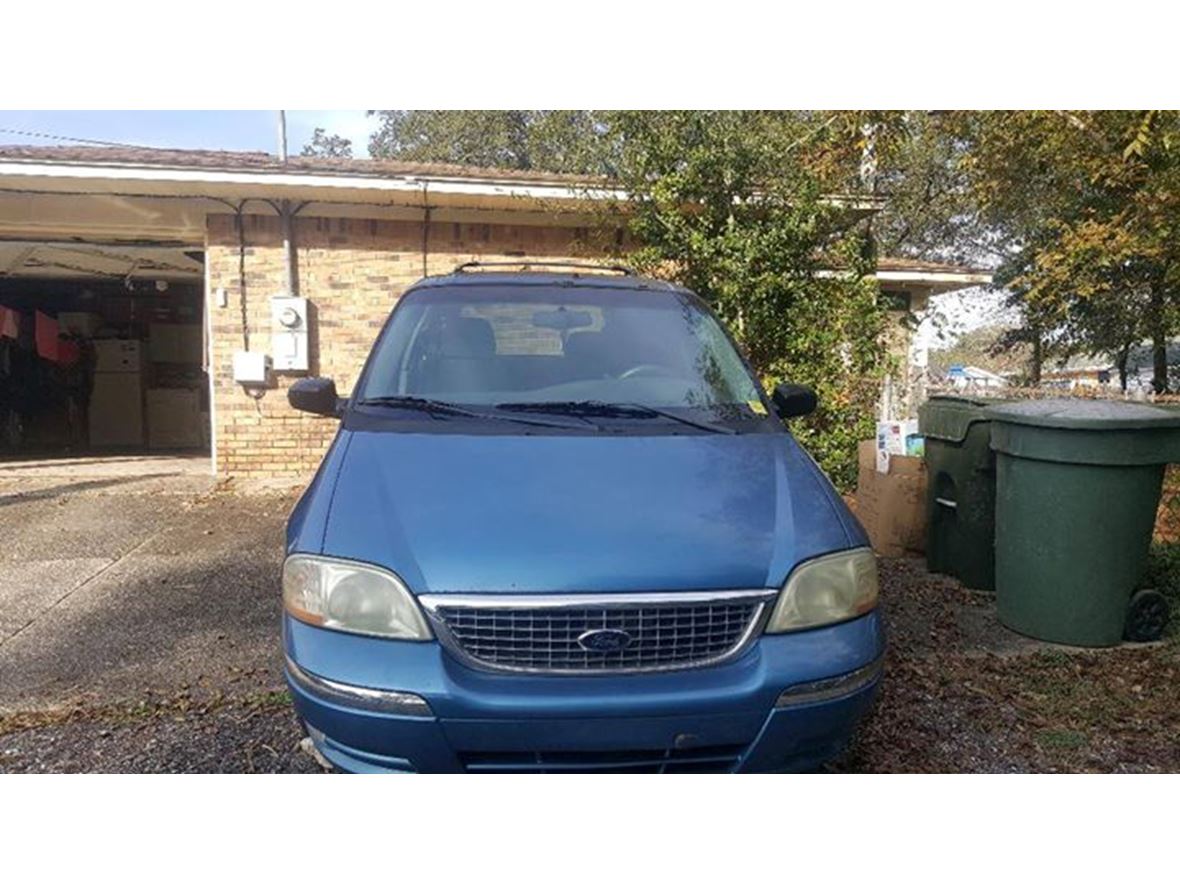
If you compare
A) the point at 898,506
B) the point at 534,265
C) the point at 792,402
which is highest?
the point at 534,265

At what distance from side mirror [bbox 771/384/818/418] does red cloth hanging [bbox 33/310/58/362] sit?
11816 millimetres

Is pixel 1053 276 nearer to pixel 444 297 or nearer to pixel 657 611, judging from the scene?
pixel 444 297

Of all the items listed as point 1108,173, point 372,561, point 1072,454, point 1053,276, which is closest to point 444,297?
point 372,561

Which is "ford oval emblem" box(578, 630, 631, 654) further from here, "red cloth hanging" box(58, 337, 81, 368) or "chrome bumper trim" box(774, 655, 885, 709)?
"red cloth hanging" box(58, 337, 81, 368)

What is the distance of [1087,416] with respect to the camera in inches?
148

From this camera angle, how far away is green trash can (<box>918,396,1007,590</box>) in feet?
15.0

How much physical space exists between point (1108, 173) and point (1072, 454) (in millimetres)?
4715

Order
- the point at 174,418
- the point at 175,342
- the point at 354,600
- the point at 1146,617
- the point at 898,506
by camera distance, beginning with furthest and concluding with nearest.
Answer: the point at 175,342, the point at 174,418, the point at 898,506, the point at 1146,617, the point at 354,600

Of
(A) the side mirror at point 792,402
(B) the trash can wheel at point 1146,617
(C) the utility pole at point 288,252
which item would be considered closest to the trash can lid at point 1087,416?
(B) the trash can wheel at point 1146,617

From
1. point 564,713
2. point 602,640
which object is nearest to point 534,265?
point 602,640

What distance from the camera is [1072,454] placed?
12.3 ft

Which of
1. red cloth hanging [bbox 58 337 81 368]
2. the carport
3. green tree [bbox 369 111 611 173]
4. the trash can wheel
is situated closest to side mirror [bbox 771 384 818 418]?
the trash can wheel

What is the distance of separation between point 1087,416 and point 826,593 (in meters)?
2.44

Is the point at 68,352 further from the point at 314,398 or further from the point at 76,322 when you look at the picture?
the point at 314,398
